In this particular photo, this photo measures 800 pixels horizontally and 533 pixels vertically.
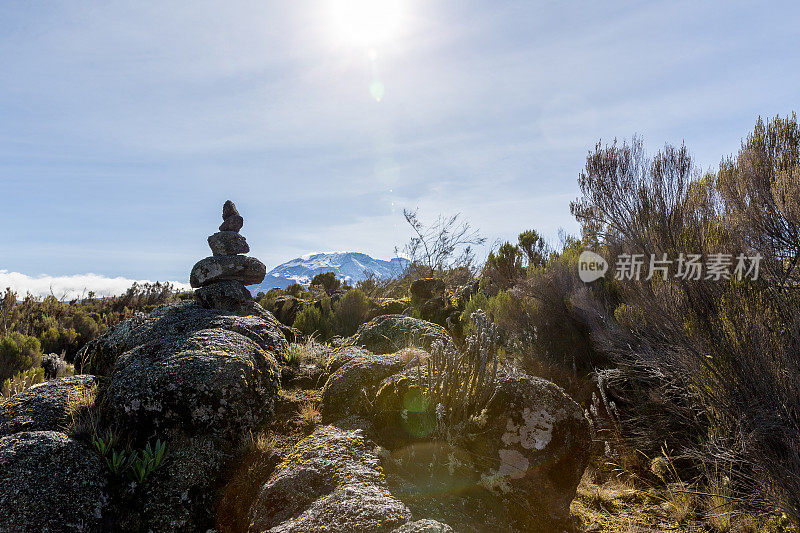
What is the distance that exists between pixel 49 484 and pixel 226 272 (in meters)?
6.07

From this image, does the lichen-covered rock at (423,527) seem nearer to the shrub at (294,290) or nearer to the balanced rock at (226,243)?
the balanced rock at (226,243)

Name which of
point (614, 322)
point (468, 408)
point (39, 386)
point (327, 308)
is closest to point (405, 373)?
point (468, 408)

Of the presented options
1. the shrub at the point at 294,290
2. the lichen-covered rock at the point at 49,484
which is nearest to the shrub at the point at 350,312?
the lichen-covered rock at the point at 49,484

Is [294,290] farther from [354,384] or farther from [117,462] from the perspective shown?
[117,462]

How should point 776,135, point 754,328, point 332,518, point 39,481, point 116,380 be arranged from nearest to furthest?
point 332,518
point 39,481
point 754,328
point 116,380
point 776,135

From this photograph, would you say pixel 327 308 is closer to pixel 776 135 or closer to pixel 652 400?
pixel 652 400

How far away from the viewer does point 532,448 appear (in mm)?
3576

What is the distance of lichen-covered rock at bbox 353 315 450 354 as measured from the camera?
21.9ft

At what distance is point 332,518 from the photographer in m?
2.57

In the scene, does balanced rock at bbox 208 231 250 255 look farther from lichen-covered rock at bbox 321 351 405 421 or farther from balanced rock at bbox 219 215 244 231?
lichen-covered rock at bbox 321 351 405 421

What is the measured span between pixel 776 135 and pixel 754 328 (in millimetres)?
3008

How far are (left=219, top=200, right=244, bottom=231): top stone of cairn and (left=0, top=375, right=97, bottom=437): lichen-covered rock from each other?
5448 mm

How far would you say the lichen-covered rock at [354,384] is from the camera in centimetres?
439

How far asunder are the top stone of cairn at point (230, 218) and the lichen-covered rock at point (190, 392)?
547cm
